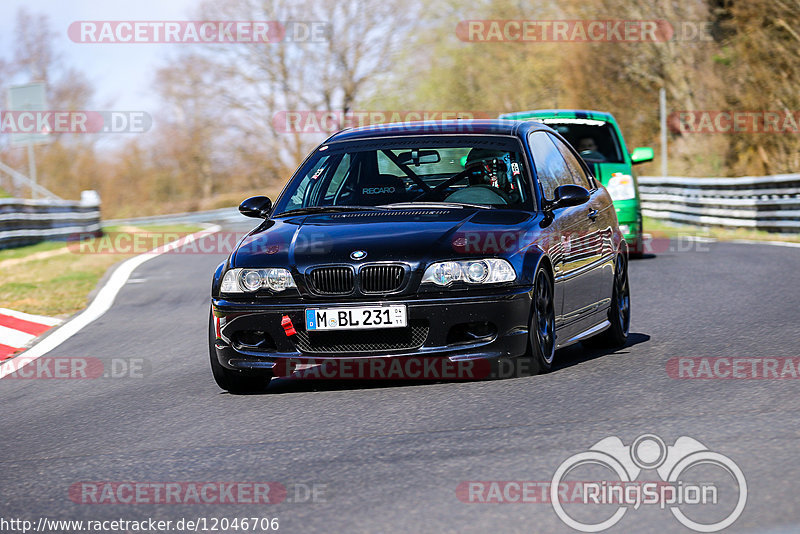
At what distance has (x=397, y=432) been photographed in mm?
5887

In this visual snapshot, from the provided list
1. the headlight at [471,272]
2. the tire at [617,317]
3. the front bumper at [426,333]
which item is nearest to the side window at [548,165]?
the tire at [617,317]

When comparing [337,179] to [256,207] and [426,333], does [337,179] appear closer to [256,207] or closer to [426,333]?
[256,207]

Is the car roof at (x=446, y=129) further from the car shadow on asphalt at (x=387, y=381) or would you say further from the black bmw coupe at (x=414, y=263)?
the car shadow on asphalt at (x=387, y=381)

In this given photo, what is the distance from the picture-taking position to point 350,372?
7254 millimetres

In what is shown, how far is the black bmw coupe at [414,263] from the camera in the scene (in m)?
6.95

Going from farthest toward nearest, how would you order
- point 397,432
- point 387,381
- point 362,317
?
point 387,381, point 362,317, point 397,432

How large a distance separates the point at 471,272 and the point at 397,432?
136 cm

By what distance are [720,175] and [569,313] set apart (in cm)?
2833

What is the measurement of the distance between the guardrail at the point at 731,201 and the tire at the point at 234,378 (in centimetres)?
1622

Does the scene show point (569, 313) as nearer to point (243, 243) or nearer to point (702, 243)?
point (243, 243)

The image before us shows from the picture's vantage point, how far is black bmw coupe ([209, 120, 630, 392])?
6945 mm

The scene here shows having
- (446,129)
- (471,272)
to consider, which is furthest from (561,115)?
(471,272)

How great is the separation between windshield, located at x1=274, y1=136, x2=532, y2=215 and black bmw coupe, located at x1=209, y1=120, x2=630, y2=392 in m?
0.01

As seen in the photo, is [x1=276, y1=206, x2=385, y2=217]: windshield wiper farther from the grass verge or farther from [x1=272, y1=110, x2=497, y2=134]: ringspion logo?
[x1=272, y1=110, x2=497, y2=134]: ringspion logo
